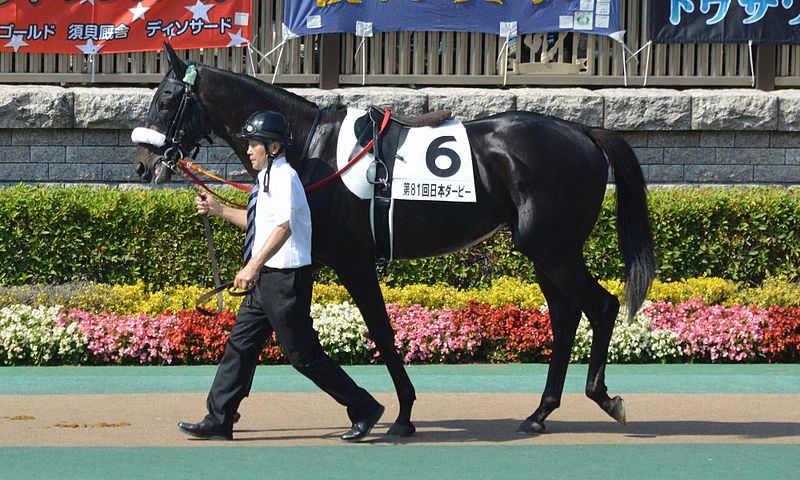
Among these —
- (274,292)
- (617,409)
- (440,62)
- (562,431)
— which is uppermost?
(440,62)

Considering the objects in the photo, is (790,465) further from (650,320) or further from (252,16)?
(252,16)

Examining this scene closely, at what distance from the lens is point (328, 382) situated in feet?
20.7

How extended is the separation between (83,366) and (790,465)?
17.9ft

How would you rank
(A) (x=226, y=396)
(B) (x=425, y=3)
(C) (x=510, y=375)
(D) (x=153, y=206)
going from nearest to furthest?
(A) (x=226, y=396) < (C) (x=510, y=375) < (D) (x=153, y=206) < (B) (x=425, y=3)

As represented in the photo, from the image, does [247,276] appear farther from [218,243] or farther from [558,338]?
[218,243]

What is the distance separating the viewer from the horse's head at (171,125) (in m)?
6.82

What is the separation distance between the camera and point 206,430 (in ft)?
20.7

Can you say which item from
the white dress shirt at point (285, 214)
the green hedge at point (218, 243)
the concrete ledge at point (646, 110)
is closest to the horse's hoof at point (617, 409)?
the white dress shirt at point (285, 214)

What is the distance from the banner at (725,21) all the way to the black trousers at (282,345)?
7551 mm

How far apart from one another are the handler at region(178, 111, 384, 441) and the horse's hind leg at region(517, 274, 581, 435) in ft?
3.42

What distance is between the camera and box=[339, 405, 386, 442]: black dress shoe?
6.32 m

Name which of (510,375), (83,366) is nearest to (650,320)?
(510,375)

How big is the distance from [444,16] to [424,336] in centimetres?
440

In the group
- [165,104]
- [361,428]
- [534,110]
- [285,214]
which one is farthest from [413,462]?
[534,110]
